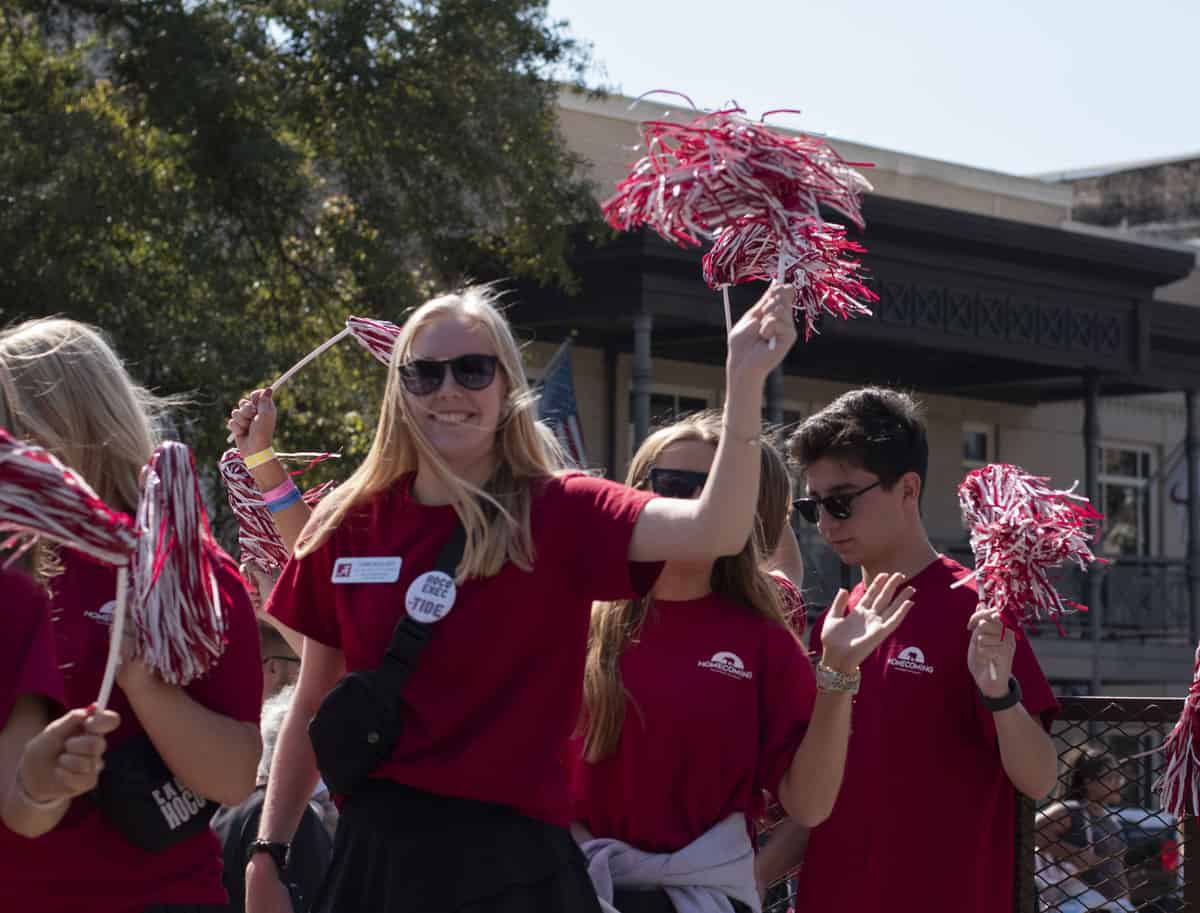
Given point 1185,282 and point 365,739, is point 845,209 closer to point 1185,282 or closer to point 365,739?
point 365,739

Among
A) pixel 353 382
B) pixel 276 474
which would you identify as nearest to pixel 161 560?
pixel 276 474

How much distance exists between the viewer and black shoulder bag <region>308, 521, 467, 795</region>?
8.95 feet

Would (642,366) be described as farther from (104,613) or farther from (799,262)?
(104,613)

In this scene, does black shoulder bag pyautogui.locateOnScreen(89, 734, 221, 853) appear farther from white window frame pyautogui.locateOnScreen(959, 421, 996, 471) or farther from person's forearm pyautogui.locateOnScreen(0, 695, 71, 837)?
white window frame pyautogui.locateOnScreen(959, 421, 996, 471)

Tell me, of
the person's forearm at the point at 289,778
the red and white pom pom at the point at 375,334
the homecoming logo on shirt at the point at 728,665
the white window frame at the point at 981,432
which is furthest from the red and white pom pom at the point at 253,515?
the white window frame at the point at 981,432

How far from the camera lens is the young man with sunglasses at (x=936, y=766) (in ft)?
11.4

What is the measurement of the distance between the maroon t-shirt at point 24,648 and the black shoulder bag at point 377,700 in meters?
0.43

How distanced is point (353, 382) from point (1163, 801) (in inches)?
331

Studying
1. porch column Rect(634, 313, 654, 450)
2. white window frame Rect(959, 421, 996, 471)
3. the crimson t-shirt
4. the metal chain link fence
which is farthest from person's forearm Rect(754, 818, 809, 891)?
white window frame Rect(959, 421, 996, 471)

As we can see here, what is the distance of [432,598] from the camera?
2.76m

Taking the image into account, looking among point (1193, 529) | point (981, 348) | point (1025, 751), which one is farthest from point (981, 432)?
point (1025, 751)

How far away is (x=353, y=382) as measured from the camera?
11562mm

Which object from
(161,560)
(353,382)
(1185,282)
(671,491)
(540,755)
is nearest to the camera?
(161,560)

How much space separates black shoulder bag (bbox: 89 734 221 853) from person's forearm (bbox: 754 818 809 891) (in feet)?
4.65
